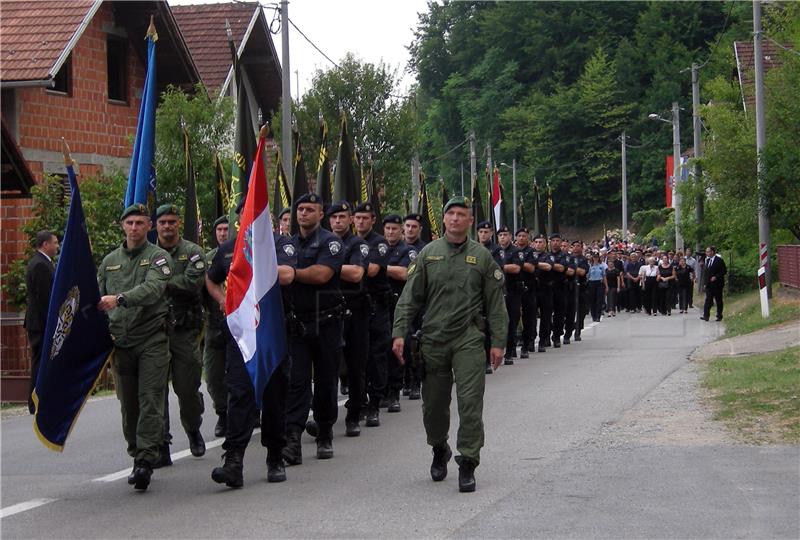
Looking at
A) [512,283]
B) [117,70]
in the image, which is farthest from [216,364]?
[117,70]

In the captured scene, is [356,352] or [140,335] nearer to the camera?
[140,335]

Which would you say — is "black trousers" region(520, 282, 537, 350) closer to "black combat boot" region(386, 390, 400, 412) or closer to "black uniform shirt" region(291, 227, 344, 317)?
"black combat boot" region(386, 390, 400, 412)

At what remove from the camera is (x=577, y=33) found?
85500 mm

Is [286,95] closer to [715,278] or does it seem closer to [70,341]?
[715,278]

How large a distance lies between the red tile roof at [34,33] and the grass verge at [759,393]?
12.6 m

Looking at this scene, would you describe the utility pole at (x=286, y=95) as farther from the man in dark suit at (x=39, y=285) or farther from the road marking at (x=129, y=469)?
the road marking at (x=129, y=469)

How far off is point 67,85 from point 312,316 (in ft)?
54.5

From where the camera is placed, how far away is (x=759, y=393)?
1431cm

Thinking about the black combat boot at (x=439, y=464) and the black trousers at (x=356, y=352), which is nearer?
the black combat boot at (x=439, y=464)

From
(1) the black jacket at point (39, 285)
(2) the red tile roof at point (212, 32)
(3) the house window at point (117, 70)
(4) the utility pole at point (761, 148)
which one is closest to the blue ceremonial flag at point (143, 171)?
(1) the black jacket at point (39, 285)

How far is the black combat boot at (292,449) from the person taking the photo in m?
10.5

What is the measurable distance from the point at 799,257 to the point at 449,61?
62844 mm

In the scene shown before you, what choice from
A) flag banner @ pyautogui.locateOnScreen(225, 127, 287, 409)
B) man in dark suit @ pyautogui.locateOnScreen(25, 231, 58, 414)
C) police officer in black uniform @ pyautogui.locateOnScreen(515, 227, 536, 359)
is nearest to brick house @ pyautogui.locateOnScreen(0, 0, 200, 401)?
man in dark suit @ pyautogui.locateOnScreen(25, 231, 58, 414)

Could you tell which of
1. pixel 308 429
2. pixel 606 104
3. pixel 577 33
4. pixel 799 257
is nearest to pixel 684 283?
pixel 799 257
